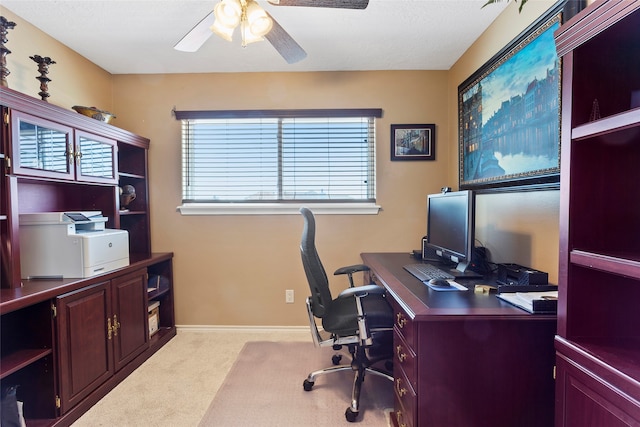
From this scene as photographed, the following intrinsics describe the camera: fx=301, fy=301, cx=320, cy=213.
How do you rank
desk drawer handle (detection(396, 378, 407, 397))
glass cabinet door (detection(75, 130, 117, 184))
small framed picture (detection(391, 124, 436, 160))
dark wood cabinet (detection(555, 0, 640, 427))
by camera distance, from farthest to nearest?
small framed picture (detection(391, 124, 436, 160)) < glass cabinet door (detection(75, 130, 117, 184)) < desk drawer handle (detection(396, 378, 407, 397)) < dark wood cabinet (detection(555, 0, 640, 427))

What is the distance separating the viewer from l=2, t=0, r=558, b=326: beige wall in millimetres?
2791

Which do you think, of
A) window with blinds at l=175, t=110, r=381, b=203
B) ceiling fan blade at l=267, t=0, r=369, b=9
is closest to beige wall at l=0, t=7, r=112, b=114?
window with blinds at l=175, t=110, r=381, b=203

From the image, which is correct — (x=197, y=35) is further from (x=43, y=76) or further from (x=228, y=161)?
(x=228, y=161)

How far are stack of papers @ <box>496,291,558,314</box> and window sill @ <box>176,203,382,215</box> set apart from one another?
1527 mm

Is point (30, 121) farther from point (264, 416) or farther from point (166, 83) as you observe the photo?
point (264, 416)

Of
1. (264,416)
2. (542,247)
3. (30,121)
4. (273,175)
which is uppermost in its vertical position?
(30,121)

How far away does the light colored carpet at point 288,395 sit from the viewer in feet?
5.67

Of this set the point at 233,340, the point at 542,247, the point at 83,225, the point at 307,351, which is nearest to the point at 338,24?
the point at 542,247

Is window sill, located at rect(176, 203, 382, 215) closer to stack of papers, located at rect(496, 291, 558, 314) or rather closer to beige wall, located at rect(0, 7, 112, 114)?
beige wall, located at rect(0, 7, 112, 114)

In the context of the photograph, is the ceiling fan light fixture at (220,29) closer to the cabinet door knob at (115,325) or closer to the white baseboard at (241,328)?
the cabinet door knob at (115,325)

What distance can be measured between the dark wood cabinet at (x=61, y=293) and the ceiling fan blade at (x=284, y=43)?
138cm

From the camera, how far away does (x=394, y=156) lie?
2.80m

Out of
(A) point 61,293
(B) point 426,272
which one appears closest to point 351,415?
(B) point 426,272

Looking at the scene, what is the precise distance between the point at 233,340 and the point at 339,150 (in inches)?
78.7
